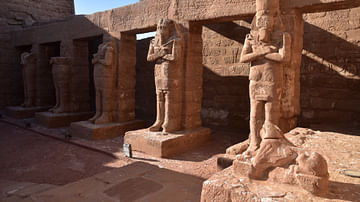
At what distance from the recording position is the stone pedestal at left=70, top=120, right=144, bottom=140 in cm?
714

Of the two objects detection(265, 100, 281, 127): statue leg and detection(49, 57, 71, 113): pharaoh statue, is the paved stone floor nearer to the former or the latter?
detection(265, 100, 281, 127): statue leg

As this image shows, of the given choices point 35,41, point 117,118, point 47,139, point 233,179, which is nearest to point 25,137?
point 47,139

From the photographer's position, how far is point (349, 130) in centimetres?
576

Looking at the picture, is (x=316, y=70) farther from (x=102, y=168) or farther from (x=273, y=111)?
(x=102, y=168)

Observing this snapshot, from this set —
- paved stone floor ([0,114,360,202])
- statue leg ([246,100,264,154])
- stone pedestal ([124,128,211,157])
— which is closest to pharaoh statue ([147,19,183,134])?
stone pedestal ([124,128,211,157])

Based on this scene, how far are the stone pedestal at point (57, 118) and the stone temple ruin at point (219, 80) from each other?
33mm

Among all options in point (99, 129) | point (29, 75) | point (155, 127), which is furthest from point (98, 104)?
point (29, 75)

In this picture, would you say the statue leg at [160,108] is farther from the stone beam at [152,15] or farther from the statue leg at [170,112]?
the stone beam at [152,15]

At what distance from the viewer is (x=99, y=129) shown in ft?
23.5

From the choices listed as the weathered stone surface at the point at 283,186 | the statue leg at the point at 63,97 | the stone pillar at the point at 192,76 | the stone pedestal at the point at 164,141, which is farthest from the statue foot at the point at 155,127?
the statue leg at the point at 63,97

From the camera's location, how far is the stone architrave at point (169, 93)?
6.00 metres

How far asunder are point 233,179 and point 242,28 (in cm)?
591

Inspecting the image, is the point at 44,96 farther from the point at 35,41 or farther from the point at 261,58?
the point at 261,58

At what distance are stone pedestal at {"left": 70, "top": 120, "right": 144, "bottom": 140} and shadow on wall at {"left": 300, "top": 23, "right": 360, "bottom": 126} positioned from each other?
4.90m
